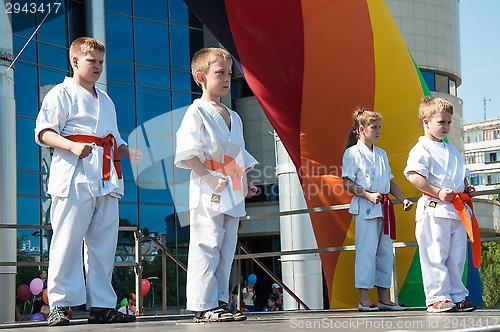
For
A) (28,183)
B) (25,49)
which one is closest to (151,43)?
(25,49)

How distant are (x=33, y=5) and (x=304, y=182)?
16.9 meters

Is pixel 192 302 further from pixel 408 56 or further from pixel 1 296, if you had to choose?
pixel 1 296

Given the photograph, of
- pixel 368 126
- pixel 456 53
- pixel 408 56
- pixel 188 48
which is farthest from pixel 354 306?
pixel 456 53

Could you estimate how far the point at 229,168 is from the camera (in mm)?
4949

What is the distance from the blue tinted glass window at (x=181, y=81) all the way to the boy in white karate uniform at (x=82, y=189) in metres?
21.6

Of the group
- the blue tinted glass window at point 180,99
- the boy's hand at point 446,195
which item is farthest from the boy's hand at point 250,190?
the blue tinted glass window at point 180,99

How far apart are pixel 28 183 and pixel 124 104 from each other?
13.5 ft

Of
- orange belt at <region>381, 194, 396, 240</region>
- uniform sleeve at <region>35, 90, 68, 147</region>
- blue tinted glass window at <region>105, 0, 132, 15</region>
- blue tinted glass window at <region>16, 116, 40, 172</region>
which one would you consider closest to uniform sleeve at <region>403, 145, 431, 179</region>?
orange belt at <region>381, 194, 396, 240</region>

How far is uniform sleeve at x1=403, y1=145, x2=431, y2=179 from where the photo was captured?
A: 5.61 meters

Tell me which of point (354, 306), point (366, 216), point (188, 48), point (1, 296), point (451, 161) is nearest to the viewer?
point (451, 161)

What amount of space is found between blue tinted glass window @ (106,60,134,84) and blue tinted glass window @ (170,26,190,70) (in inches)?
70.3

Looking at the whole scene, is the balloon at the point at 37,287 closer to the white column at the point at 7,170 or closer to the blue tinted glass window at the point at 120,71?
the white column at the point at 7,170

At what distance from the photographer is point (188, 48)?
89.1ft

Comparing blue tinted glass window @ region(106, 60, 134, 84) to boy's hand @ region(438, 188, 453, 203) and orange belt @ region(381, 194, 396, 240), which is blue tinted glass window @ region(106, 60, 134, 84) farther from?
boy's hand @ region(438, 188, 453, 203)
